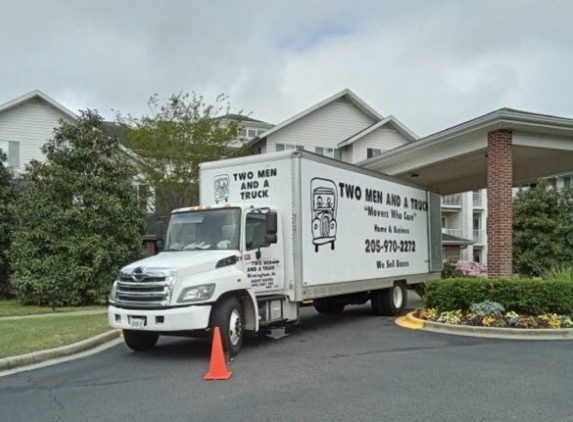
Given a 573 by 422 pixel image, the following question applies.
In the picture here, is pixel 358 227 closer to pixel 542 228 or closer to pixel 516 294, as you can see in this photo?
pixel 516 294

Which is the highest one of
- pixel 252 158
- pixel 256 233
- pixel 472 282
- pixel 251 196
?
pixel 252 158

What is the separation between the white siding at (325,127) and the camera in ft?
117

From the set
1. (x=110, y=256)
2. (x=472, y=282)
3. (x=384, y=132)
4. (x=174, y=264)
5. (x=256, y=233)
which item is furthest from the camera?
(x=384, y=132)

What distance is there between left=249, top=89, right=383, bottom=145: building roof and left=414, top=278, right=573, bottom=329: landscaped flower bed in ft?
72.8

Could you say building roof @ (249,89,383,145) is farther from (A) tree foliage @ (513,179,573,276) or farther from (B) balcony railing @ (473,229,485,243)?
(B) balcony railing @ (473,229,485,243)

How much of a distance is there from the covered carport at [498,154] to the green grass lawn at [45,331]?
32.5 feet

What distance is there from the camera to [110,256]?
19.0 metres

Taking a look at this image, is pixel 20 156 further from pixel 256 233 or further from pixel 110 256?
pixel 256 233

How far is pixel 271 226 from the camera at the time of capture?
10.2 metres

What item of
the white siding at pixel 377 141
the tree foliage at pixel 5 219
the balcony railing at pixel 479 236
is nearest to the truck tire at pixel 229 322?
the tree foliage at pixel 5 219

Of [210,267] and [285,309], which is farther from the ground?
[210,267]

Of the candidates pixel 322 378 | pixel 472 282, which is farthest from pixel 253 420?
pixel 472 282

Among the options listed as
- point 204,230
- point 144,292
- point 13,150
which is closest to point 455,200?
point 13,150

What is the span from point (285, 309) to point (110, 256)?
9.77m
